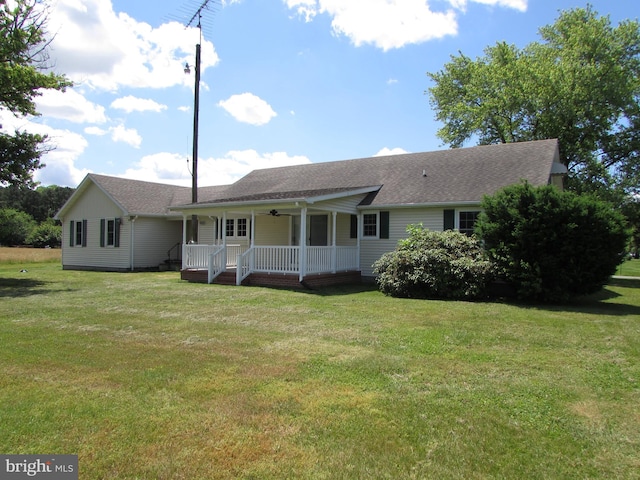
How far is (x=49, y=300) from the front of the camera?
10.8 meters

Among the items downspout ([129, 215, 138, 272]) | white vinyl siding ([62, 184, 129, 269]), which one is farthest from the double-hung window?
white vinyl siding ([62, 184, 129, 269])

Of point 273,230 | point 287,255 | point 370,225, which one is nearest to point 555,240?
point 370,225

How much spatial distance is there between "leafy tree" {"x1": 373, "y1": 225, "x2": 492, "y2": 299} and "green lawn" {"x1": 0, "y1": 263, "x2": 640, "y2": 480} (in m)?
3.33

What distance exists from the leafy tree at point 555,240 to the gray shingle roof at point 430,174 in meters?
3.28

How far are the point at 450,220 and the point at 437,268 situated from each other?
3331 mm

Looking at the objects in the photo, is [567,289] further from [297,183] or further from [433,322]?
[297,183]

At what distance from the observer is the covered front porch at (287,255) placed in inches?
567

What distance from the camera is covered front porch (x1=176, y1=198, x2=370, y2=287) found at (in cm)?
1440

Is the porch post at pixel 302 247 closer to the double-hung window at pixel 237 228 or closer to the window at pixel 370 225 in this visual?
the window at pixel 370 225

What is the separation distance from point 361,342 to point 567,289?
6.99 meters

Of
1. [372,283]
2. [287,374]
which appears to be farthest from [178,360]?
[372,283]

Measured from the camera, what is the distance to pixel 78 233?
23969 millimetres

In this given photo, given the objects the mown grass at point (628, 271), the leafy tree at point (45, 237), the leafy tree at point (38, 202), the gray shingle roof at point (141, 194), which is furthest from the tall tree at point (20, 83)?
the leafy tree at point (38, 202)

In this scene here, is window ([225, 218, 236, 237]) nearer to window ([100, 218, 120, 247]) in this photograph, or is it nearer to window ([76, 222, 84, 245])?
window ([100, 218, 120, 247])
